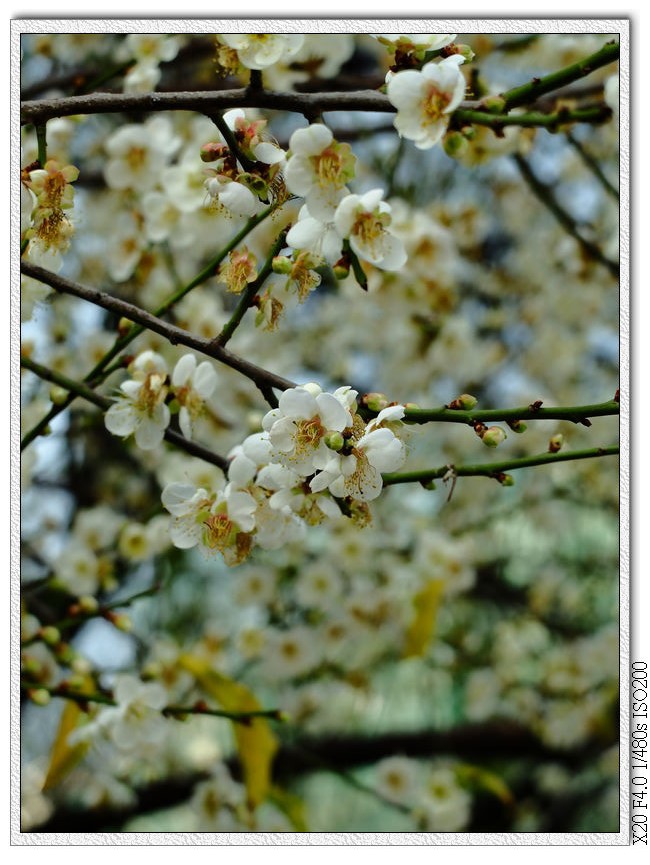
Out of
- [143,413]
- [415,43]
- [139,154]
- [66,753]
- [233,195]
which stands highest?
[139,154]

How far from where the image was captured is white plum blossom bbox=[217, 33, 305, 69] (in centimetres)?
93

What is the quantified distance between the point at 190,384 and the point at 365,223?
0.95 feet

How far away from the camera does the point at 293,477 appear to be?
820 mm

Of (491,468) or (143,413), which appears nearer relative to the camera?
(491,468)

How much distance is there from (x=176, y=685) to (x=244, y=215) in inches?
57.5

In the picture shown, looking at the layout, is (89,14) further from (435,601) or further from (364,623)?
(364,623)

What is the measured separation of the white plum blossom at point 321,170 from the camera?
0.78 metres

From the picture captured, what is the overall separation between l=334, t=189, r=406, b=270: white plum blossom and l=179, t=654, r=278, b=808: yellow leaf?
2.78 feet

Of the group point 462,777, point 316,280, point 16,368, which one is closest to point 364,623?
point 462,777

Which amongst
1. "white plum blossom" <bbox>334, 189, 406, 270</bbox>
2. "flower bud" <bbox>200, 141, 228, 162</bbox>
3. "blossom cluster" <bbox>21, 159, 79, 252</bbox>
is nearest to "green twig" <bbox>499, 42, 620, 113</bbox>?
"white plum blossom" <bbox>334, 189, 406, 270</bbox>

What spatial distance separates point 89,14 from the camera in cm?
115

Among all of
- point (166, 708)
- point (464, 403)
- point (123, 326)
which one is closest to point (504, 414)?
point (464, 403)

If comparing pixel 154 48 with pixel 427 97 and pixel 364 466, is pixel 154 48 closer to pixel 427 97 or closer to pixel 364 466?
pixel 427 97

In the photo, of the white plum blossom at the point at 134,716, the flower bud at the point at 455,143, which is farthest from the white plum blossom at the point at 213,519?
the white plum blossom at the point at 134,716
